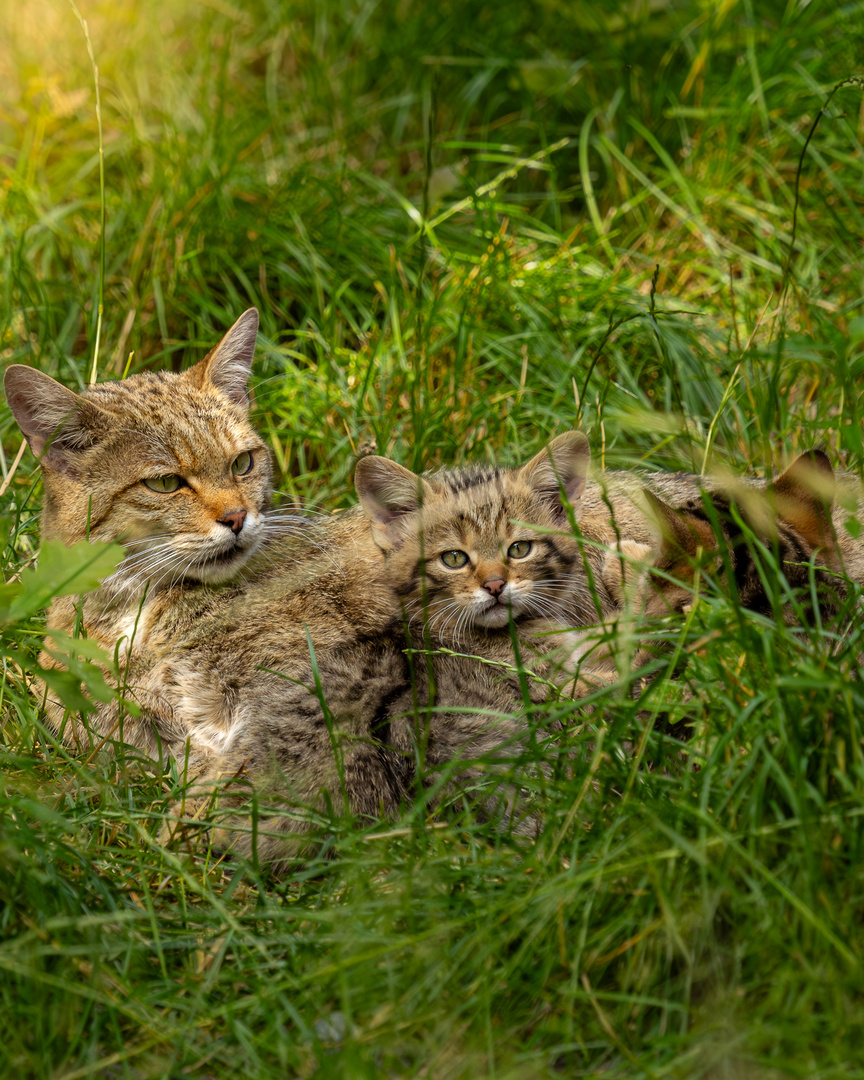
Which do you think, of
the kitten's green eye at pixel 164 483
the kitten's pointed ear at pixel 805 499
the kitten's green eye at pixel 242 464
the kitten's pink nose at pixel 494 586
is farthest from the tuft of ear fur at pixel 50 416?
the kitten's pointed ear at pixel 805 499

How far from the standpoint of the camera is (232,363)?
391 cm

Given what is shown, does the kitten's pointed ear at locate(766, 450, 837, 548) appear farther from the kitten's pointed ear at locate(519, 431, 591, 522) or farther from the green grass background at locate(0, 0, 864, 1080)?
the kitten's pointed ear at locate(519, 431, 591, 522)

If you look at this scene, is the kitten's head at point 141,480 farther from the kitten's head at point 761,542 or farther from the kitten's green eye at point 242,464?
the kitten's head at point 761,542

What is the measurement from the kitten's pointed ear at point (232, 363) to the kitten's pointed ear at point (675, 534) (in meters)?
1.71

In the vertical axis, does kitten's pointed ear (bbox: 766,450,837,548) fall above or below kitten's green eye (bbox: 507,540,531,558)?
above

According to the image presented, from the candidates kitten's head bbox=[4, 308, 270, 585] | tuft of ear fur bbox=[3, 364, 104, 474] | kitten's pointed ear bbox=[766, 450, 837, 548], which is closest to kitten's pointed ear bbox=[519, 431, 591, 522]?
kitten's pointed ear bbox=[766, 450, 837, 548]

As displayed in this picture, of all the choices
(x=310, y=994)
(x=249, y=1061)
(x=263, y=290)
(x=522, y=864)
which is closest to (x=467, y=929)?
(x=522, y=864)

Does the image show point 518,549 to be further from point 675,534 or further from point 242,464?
point 242,464

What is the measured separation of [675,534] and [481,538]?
0.78 metres

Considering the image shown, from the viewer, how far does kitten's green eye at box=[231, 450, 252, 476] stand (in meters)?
3.65

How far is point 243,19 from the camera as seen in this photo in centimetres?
645

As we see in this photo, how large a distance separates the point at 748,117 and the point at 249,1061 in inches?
195

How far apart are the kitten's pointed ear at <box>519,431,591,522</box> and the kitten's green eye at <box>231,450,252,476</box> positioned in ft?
3.22

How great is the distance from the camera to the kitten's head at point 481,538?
11.1ft
